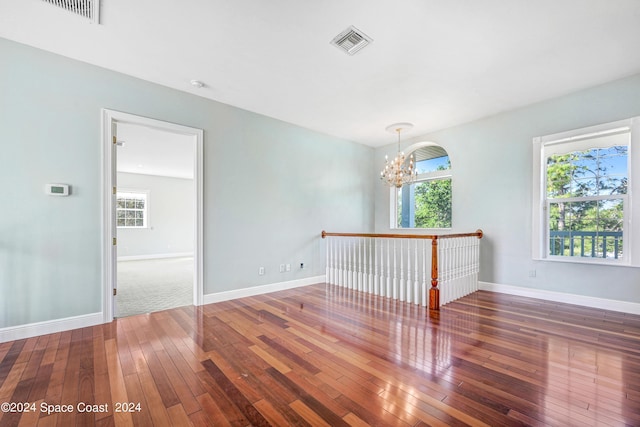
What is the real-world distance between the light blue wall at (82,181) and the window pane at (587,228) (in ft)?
13.6

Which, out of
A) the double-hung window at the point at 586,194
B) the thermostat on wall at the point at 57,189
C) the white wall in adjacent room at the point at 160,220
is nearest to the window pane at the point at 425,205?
the double-hung window at the point at 586,194

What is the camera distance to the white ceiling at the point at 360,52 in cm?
222

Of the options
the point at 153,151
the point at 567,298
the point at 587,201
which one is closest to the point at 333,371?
the point at 567,298

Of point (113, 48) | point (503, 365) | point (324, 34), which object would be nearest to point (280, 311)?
point (503, 365)

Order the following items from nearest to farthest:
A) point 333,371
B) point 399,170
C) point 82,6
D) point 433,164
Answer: point 333,371
point 82,6
point 399,170
point 433,164

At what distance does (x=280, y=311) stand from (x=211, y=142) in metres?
2.52

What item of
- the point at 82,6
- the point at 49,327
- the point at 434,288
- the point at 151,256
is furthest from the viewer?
the point at 151,256

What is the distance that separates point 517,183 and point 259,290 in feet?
14.3

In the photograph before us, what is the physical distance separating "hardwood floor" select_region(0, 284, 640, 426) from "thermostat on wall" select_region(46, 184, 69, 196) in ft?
4.70

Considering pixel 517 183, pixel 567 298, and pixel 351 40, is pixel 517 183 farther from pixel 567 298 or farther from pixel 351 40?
pixel 351 40

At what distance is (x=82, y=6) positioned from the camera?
2.21 meters

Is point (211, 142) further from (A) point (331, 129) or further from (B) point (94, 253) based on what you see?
(A) point (331, 129)

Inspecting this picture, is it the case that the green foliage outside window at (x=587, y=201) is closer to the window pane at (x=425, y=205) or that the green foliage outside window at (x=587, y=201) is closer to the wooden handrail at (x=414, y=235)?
the wooden handrail at (x=414, y=235)

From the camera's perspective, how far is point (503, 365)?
210 centimetres
